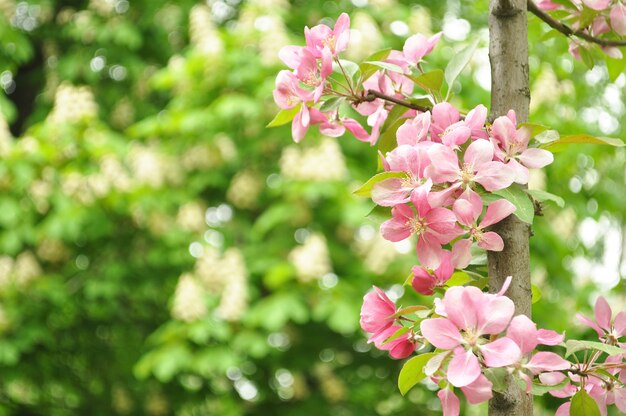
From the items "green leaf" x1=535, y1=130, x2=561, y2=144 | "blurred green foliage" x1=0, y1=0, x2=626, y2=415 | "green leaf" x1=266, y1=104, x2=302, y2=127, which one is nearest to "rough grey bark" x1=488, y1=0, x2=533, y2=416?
"green leaf" x1=535, y1=130, x2=561, y2=144

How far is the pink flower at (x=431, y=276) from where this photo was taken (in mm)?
933

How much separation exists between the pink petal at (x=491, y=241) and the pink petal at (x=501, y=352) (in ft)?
0.40

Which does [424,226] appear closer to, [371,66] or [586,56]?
[371,66]

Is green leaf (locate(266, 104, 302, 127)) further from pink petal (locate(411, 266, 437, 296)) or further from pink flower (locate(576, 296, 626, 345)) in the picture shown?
pink flower (locate(576, 296, 626, 345))

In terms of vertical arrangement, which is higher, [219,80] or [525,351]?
[525,351]

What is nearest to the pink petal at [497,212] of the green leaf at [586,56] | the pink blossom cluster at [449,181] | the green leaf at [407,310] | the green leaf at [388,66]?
the pink blossom cluster at [449,181]

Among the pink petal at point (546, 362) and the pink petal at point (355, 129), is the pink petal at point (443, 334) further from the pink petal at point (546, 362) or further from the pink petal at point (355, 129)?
the pink petal at point (355, 129)

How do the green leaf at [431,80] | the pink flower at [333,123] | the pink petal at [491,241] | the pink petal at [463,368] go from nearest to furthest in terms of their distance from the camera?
1. the pink petal at [463,368]
2. the pink petal at [491,241]
3. the green leaf at [431,80]
4. the pink flower at [333,123]

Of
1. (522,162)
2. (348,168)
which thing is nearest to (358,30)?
(348,168)

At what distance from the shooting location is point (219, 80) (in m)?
4.72

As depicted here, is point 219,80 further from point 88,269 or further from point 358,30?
point 88,269

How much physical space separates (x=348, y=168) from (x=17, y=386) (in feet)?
9.42

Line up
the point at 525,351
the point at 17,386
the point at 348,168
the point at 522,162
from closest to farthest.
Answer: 1. the point at 525,351
2. the point at 522,162
3. the point at 348,168
4. the point at 17,386

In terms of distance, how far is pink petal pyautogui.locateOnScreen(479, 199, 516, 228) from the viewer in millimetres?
882
